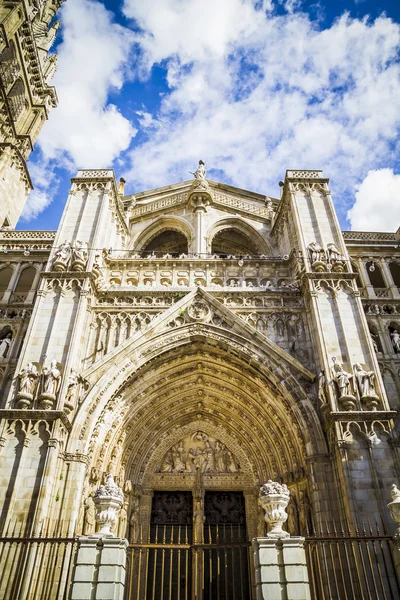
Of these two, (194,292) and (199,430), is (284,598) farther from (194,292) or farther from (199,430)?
(194,292)

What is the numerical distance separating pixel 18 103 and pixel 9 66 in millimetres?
2314

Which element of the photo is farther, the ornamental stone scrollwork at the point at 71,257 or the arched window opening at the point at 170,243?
Result: the arched window opening at the point at 170,243

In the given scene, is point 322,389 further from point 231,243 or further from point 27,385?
point 231,243

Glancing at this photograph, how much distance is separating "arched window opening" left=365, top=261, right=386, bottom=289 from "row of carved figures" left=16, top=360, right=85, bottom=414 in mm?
13127

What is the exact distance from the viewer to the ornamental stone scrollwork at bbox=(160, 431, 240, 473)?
15.4 metres

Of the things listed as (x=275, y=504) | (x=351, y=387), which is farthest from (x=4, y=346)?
(x=351, y=387)

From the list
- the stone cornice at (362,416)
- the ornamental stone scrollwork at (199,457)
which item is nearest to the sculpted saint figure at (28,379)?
the ornamental stone scrollwork at (199,457)

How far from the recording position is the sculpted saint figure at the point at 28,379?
12.9 metres

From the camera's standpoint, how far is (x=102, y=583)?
25.2 ft

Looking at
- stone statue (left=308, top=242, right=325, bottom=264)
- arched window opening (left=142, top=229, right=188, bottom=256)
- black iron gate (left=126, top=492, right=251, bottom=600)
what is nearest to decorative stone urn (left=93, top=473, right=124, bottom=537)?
black iron gate (left=126, top=492, right=251, bottom=600)

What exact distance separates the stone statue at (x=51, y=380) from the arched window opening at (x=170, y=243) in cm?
1162

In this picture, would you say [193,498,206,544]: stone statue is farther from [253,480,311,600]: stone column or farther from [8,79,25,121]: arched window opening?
[8,79,25,121]: arched window opening

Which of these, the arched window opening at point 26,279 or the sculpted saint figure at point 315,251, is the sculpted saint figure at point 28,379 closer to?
the arched window opening at point 26,279

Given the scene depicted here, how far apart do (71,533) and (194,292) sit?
870 centimetres
